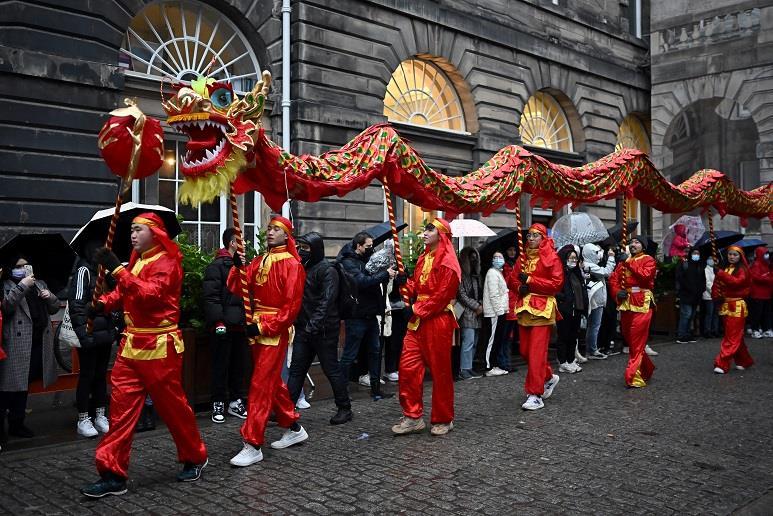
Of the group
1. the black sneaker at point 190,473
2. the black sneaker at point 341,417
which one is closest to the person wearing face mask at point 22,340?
the black sneaker at point 190,473

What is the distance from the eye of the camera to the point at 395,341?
1015 centimetres

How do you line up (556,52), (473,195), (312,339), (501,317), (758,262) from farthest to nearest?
(556,52) → (758,262) → (501,317) → (473,195) → (312,339)

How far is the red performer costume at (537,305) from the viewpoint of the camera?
835 cm

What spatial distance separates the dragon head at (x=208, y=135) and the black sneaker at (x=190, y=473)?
206cm

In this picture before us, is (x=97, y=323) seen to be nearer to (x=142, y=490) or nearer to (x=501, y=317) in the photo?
(x=142, y=490)

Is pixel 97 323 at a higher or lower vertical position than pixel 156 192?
lower

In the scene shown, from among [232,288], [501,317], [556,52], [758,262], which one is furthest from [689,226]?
[232,288]

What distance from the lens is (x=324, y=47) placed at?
1405cm

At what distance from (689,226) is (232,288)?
1056 centimetres

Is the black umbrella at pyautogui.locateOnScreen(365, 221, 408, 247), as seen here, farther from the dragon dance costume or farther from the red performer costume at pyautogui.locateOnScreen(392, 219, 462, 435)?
the dragon dance costume

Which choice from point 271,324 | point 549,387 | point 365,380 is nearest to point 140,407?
point 271,324

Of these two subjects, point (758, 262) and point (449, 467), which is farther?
point (758, 262)

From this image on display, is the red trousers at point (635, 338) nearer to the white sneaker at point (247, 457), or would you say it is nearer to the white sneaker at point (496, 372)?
the white sneaker at point (496, 372)

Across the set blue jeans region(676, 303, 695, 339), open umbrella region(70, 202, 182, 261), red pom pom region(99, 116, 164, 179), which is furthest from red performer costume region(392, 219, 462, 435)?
blue jeans region(676, 303, 695, 339)
